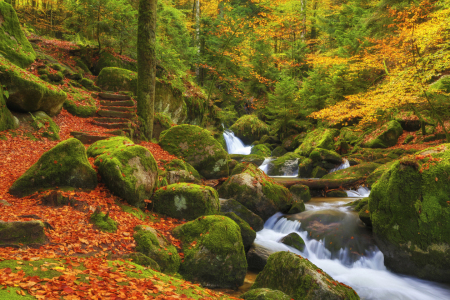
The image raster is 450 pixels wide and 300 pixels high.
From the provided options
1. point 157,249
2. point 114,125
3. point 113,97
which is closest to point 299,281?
point 157,249

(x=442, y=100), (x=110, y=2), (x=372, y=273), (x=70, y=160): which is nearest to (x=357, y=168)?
(x=442, y=100)

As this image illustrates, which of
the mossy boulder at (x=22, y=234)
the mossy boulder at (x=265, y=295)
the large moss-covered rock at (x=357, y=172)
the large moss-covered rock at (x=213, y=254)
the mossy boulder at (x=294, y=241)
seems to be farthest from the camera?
the large moss-covered rock at (x=357, y=172)

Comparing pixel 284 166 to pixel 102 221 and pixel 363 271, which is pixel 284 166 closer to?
pixel 363 271

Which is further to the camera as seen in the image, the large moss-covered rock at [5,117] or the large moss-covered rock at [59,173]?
the large moss-covered rock at [5,117]

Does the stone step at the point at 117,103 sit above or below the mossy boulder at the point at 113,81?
below

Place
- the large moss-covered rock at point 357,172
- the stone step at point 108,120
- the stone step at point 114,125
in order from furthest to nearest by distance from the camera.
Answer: the large moss-covered rock at point 357,172 → the stone step at point 108,120 → the stone step at point 114,125

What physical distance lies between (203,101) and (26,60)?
1077 centimetres

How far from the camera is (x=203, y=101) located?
1984cm

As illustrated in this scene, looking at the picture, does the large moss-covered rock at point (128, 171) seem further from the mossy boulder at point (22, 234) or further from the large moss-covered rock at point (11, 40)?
the large moss-covered rock at point (11, 40)

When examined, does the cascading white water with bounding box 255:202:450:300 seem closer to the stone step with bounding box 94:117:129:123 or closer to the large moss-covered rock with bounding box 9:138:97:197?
the large moss-covered rock with bounding box 9:138:97:197

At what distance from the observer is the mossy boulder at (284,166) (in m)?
16.0

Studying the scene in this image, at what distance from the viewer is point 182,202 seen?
6.84 meters

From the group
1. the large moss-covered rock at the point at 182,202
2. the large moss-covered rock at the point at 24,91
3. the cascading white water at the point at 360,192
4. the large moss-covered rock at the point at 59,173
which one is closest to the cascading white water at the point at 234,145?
the cascading white water at the point at 360,192

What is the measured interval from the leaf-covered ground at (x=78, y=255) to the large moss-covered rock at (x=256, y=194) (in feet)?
9.76
